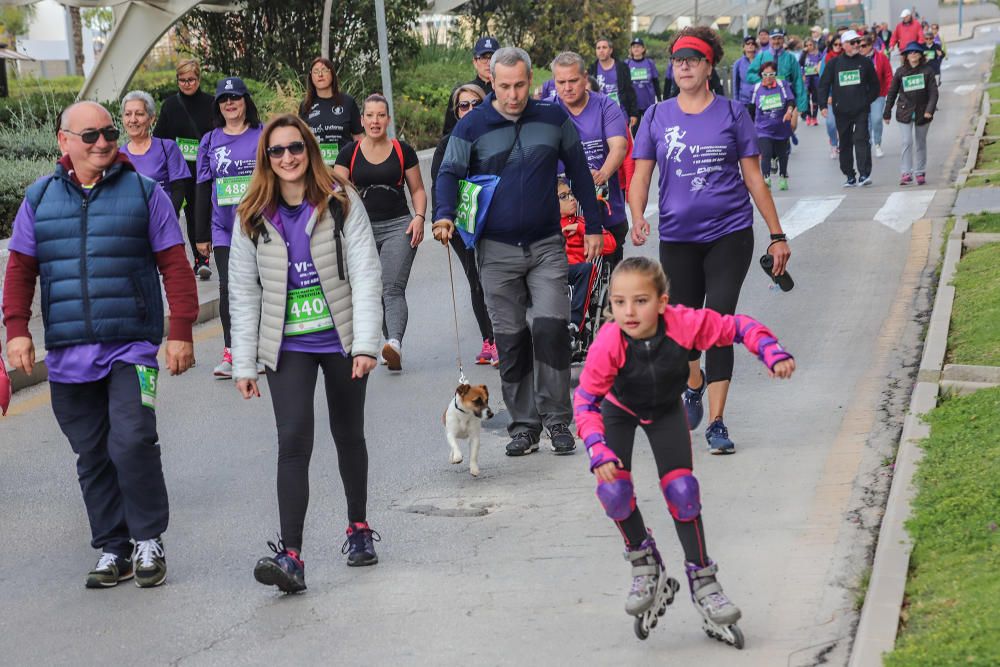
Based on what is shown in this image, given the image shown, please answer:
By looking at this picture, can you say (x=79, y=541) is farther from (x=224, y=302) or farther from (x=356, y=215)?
(x=224, y=302)

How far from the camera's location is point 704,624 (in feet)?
17.2

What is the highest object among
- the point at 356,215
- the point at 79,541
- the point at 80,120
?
the point at 80,120

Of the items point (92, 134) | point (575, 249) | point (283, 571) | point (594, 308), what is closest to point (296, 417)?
point (283, 571)

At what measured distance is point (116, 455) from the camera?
621 centimetres

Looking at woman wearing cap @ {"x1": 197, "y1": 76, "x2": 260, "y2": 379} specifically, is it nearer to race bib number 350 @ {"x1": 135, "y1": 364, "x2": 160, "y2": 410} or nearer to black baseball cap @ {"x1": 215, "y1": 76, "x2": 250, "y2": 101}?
black baseball cap @ {"x1": 215, "y1": 76, "x2": 250, "y2": 101}

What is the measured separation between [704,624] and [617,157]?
499 centimetres

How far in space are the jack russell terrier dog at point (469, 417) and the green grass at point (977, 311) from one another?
313cm

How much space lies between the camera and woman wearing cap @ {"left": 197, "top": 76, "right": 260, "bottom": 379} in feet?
32.5

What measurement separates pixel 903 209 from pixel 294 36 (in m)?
12.2

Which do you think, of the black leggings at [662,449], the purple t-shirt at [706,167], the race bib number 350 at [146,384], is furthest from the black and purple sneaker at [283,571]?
the purple t-shirt at [706,167]

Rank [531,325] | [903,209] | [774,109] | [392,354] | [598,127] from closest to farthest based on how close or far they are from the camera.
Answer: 1. [531,325]
2. [598,127]
3. [392,354]
4. [903,209]
5. [774,109]

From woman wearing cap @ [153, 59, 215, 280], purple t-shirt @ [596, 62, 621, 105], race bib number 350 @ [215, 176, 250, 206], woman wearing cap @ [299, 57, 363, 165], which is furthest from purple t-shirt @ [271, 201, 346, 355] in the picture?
purple t-shirt @ [596, 62, 621, 105]

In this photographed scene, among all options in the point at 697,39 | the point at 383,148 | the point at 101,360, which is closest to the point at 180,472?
the point at 101,360

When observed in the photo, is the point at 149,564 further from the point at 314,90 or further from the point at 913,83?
the point at 913,83
